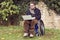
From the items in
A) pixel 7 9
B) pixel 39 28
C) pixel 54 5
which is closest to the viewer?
pixel 39 28

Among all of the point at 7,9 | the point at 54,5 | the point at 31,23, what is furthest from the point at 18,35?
the point at 54,5

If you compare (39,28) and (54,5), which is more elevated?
(54,5)

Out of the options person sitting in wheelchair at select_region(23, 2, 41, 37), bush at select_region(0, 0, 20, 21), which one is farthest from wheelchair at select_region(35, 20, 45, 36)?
bush at select_region(0, 0, 20, 21)

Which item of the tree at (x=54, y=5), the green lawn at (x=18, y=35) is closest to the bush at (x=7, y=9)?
the green lawn at (x=18, y=35)

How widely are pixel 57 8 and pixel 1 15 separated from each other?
2.89 meters

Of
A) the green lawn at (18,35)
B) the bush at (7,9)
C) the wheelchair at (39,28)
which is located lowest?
the green lawn at (18,35)

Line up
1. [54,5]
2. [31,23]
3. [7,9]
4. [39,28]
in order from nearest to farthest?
[31,23] → [39,28] → [7,9] → [54,5]

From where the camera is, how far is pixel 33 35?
Answer: 9.01 meters

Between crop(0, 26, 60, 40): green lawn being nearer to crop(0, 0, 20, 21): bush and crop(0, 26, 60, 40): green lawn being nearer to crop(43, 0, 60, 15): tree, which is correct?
crop(0, 0, 20, 21): bush

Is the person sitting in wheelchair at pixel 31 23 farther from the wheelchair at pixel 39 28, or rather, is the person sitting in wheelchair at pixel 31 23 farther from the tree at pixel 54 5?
the tree at pixel 54 5


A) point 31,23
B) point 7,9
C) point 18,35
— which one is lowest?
point 18,35

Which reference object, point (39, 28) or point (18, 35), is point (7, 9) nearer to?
point (18, 35)

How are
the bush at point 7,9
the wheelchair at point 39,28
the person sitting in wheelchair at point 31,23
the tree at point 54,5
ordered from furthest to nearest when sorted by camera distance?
the tree at point 54,5, the bush at point 7,9, the wheelchair at point 39,28, the person sitting in wheelchair at point 31,23

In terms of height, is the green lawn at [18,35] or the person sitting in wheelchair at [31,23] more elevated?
the person sitting in wheelchair at [31,23]
